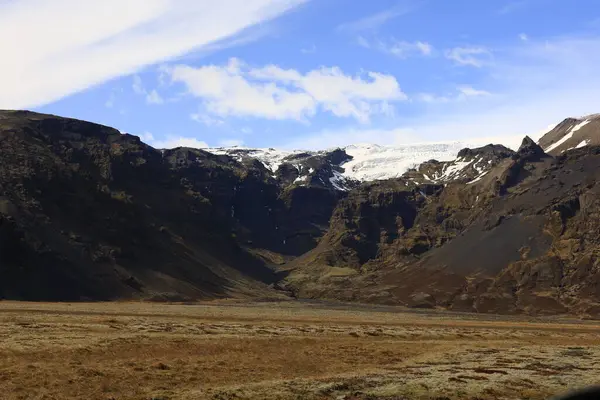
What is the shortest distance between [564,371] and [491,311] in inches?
6141

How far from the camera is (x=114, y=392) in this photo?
3484 cm

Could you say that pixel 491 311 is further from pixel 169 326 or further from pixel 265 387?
pixel 265 387

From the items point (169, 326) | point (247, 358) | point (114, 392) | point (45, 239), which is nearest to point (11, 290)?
point (45, 239)

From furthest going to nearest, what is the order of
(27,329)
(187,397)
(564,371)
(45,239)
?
(45,239) → (27,329) → (564,371) → (187,397)

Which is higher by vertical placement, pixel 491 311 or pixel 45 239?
pixel 45 239

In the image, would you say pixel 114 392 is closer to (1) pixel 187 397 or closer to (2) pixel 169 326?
(1) pixel 187 397

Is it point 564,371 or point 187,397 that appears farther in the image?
point 564,371

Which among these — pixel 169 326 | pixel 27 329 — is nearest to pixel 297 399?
pixel 27 329

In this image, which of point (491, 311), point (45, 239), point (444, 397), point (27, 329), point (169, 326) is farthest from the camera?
point (491, 311)

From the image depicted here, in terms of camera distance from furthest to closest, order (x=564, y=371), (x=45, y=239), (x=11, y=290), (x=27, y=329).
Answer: (x=45, y=239) → (x=11, y=290) → (x=27, y=329) → (x=564, y=371)

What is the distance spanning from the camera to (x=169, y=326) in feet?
240

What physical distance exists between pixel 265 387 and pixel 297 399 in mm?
3274

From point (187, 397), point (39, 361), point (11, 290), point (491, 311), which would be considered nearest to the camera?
point (187, 397)

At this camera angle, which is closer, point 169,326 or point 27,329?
point 27,329
